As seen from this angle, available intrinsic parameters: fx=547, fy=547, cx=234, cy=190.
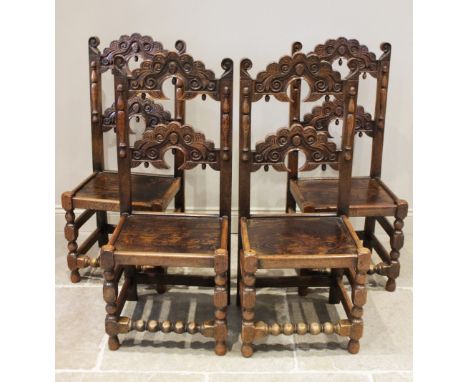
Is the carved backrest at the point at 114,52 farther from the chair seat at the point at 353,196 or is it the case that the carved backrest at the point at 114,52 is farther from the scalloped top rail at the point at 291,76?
the chair seat at the point at 353,196

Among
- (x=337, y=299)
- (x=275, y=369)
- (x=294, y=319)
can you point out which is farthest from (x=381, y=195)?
(x=275, y=369)

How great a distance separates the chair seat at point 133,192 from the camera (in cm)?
278

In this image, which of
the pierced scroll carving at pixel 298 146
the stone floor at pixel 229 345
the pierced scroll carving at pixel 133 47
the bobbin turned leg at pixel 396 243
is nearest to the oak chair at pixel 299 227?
the pierced scroll carving at pixel 298 146

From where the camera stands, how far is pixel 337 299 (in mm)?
2855

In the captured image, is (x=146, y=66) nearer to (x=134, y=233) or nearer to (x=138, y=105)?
(x=138, y=105)

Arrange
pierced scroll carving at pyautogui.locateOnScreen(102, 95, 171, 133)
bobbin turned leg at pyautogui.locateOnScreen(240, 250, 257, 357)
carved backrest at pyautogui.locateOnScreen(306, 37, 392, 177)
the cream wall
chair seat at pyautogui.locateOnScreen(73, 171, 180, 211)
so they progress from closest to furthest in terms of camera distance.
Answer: bobbin turned leg at pyautogui.locateOnScreen(240, 250, 257, 357), pierced scroll carving at pyautogui.locateOnScreen(102, 95, 171, 133), chair seat at pyautogui.locateOnScreen(73, 171, 180, 211), carved backrest at pyautogui.locateOnScreen(306, 37, 392, 177), the cream wall

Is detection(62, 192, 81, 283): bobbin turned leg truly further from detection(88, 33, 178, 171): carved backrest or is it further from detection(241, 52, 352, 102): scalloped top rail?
detection(241, 52, 352, 102): scalloped top rail

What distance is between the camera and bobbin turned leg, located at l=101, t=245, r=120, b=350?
2301 millimetres

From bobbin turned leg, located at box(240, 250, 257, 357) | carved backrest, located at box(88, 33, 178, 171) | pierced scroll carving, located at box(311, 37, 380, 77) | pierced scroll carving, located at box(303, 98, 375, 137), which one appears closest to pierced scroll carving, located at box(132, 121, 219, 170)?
bobbin turned leg, located at box(240, 250, 257, 357)

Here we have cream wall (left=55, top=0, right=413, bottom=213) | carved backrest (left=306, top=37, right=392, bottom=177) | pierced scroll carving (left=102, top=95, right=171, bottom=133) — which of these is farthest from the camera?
cream wall (left=55, top=0, right=413, bottom=213)

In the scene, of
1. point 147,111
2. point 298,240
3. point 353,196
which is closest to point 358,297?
point 298,240

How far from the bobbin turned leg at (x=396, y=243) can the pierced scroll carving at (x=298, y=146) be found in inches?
23.3

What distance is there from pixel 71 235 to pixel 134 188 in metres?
0.44

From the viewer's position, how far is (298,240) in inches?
95.8
